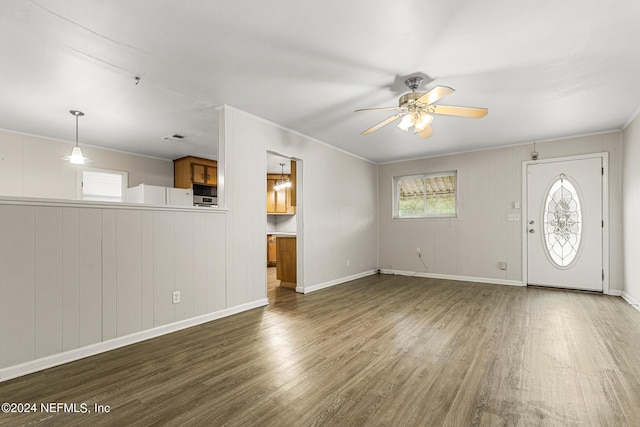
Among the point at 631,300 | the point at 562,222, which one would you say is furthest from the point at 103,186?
the point at 631,300

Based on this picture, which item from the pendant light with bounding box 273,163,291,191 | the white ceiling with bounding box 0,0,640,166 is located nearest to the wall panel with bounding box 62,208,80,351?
the white ceiling with bounding box 0,0,640,166

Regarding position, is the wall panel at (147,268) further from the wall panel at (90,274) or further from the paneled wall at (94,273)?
the wall panel at (90,274)

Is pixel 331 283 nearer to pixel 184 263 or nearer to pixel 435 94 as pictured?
pixel 184 263

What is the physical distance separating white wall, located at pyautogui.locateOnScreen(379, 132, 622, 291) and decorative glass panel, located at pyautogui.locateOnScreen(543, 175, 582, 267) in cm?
39

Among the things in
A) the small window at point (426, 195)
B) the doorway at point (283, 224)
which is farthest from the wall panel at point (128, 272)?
the small window at point (426, 195)

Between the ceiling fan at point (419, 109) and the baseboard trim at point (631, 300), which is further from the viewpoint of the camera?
the baseboard trim at point (631, 300)

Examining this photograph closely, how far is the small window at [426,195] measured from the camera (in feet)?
19.9

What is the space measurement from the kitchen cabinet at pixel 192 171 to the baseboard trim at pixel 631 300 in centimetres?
690

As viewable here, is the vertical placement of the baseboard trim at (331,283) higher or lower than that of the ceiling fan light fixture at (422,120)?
→ lower

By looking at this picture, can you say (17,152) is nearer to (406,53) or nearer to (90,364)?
(90,364)

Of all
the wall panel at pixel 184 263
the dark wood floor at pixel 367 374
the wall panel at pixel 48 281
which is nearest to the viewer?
the dark wood floor at pixel 367 374

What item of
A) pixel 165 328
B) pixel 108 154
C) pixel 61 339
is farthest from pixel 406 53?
pixel 108 154

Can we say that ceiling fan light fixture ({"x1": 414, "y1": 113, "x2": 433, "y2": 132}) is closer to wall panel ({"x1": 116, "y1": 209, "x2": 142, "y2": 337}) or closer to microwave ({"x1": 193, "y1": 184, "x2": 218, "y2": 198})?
wall panel ({"x1": 116, "y1": 209, "x2": 142, "y2": 337})

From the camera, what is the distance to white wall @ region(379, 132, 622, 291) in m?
4.61
